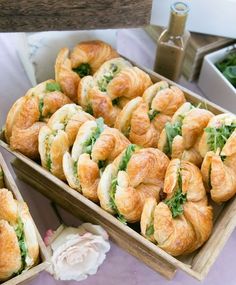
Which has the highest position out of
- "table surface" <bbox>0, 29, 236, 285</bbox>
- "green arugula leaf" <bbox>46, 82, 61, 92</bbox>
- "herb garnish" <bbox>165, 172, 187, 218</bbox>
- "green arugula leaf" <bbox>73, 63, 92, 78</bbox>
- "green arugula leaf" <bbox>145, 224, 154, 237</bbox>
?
"green arugula leaf" <bbox>73, 63, 92, 78</bbox>

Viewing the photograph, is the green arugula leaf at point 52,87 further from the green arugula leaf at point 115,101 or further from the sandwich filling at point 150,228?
the sandwich filling at point 150,228

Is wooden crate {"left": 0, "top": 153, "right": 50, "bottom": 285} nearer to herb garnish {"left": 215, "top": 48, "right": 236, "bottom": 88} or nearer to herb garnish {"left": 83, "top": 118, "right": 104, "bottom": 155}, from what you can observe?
herb garnish {"left": 83, "top": 118, "right": 104, "bottom": 155}

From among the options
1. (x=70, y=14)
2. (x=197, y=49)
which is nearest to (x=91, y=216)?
(x=70, y=14)

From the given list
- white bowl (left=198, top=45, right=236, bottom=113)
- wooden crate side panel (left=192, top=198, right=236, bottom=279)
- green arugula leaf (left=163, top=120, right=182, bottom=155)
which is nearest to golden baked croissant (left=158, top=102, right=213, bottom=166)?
green arugula leaf (left=163, top=120, right=182, bottom=155)

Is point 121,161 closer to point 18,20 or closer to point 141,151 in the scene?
point 141,151

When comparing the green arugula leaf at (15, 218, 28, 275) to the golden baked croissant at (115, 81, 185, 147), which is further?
the golden baked croissant at (115, 81, 185, 147)

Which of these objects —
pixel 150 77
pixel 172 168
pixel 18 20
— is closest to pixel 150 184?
pixel 172 168
